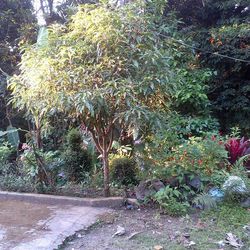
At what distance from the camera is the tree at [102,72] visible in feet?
13.1

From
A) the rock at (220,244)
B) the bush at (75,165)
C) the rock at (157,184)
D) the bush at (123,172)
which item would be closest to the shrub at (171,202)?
the rock at (157,184)

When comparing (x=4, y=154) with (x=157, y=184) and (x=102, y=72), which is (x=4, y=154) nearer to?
(x=102, y=72)

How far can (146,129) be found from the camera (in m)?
4.49

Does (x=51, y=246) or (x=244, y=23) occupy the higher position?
(x=244, y=23)

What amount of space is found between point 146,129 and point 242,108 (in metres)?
3.81

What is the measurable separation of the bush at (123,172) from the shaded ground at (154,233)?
3.57ft

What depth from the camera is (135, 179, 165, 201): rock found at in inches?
173

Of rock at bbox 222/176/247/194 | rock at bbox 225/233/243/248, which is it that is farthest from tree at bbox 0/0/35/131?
rock at bbox 225/233/243/248

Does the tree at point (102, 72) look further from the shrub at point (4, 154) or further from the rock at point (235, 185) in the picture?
the shrub at point (4, 154)

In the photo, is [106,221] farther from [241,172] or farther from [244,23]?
[244,23]

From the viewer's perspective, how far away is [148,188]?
446 cm

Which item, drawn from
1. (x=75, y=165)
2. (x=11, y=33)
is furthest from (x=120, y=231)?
(x=11, y=33)

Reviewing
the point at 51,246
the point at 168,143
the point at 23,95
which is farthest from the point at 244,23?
the point at 51,246

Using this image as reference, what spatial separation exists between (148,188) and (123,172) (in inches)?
33.3
